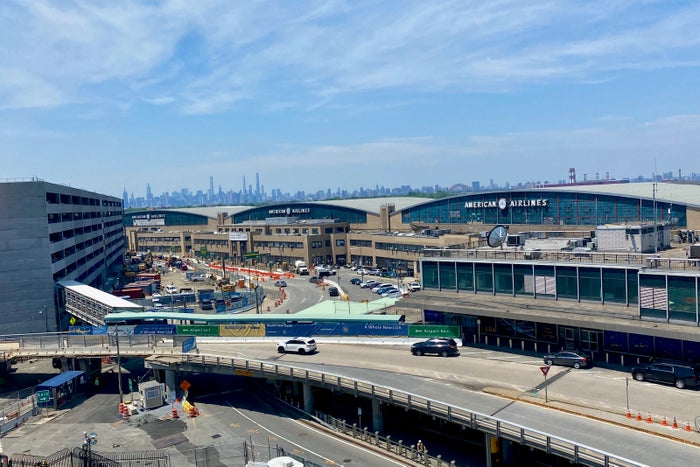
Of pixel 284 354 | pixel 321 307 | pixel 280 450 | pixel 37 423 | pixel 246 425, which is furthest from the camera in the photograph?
pixel 321 307

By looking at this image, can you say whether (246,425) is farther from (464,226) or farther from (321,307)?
(464,226)

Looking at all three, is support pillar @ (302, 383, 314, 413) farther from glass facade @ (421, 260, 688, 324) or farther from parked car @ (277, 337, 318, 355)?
glass facade @ (421, 260, 688, 324)

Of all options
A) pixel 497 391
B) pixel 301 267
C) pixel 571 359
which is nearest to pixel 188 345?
pixel 497 391

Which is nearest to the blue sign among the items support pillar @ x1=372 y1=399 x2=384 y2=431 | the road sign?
the road sign

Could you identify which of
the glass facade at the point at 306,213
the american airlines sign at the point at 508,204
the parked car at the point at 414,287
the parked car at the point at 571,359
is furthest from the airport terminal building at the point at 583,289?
the glass facade at the point at 306,213

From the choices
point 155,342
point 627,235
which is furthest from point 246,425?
point 627,235

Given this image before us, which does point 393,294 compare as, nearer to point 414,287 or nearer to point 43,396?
point 414,287
